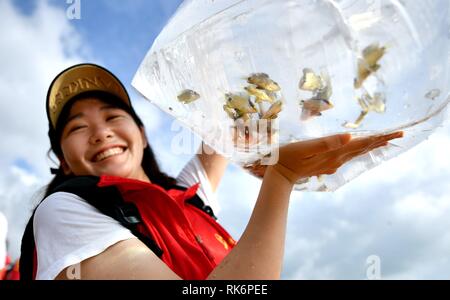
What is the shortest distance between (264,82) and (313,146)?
0.53 ft

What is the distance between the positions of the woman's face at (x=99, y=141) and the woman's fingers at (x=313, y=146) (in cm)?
59

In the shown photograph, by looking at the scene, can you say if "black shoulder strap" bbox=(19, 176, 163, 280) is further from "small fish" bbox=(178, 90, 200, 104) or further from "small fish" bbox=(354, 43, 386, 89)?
"small fish" bbox=(354, 43, 386, 89)

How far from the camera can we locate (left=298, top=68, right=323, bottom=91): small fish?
0.92m

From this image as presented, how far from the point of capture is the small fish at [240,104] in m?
0.98

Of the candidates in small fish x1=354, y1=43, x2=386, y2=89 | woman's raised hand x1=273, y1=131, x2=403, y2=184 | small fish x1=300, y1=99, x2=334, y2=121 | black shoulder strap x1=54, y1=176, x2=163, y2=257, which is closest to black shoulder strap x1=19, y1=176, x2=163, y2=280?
black shoulder strap x1=54, y1=176, x2=163, y2=257

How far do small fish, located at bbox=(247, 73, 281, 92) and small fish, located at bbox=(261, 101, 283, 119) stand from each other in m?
0.03

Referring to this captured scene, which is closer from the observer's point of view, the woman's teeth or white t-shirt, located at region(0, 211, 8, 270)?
the woman's teeth

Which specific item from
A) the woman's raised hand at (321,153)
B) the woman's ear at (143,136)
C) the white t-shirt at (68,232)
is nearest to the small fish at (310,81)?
the woman's raised hand at (321,153)

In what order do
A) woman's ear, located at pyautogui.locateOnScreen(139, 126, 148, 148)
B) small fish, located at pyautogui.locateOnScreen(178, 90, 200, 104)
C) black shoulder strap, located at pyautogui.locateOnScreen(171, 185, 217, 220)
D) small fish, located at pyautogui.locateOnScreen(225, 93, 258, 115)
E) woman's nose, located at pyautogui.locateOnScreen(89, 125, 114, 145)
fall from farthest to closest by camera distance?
woman's ear, located at pyautogui.locateOnScreen(139, 126, 148, 148)
black shoulder strap, located at pyautogui.locateOnScreen(171, 185, 217, 220)
woman's nose, located at pyautogui.locateOnScreen(89, 125, 114, 145)
small fish, located at pyautogui.locateOnScreen(178, 90, 200, 104)
small fish, located at pyautogui.locateOnScreen(225, 93, 258, 115)

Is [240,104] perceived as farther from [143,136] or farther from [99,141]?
[143,136]

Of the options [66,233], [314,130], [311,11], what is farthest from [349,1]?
[66,233]

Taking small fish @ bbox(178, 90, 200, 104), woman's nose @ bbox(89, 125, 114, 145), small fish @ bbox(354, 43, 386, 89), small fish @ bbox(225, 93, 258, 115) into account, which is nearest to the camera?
small fish @ bbox(354, 43, 386, 89)

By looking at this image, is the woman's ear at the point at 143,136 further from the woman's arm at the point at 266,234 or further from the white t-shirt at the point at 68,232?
the woman's arm at the point at 266,234
